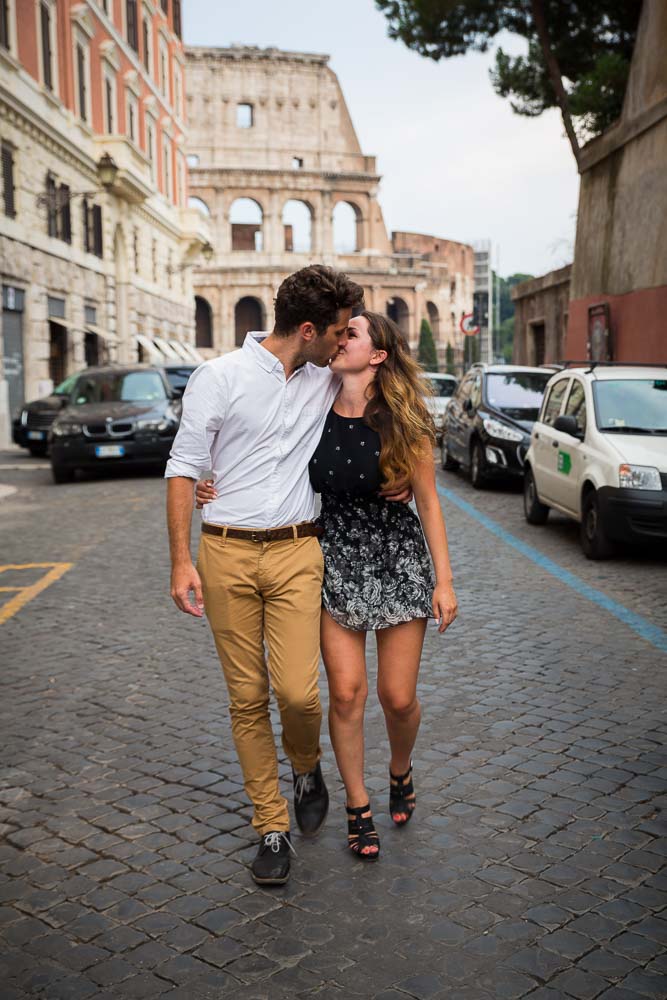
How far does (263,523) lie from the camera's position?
10.9 feet

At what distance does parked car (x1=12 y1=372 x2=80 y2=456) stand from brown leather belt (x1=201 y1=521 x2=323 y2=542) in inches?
681

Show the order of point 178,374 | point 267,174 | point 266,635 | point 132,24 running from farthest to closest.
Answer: point 267,174 < point 132,24 < point 178,374 < point 266,635

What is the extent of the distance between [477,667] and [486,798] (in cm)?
179

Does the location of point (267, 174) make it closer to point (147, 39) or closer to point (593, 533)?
point (147, 39)

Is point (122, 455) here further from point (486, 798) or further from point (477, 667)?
point (486, 798)

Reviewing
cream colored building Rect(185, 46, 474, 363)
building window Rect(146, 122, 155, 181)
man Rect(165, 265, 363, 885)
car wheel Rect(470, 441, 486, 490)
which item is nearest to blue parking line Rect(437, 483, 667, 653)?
car wheel Rect(470, 441, 486, 490)

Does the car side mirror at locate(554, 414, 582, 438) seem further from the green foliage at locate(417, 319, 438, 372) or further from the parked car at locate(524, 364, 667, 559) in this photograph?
the green foliage at locate(417, 319, 438, 372)

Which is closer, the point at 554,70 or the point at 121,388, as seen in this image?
the point at 121,388

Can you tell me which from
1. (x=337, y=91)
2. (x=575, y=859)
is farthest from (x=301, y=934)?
(x=337, y=91)

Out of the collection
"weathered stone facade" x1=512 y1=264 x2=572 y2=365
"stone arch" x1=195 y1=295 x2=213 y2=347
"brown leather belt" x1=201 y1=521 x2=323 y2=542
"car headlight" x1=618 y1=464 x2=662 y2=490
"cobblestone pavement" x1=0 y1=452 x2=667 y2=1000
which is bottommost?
"cobblestone pavement" x1=0 y1=452 x2=667 y2=1000

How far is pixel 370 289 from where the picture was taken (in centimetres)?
6556

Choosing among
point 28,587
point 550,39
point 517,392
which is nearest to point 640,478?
point 28,587

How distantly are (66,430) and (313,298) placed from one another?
13.2 metres

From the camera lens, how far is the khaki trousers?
10.9 ft
